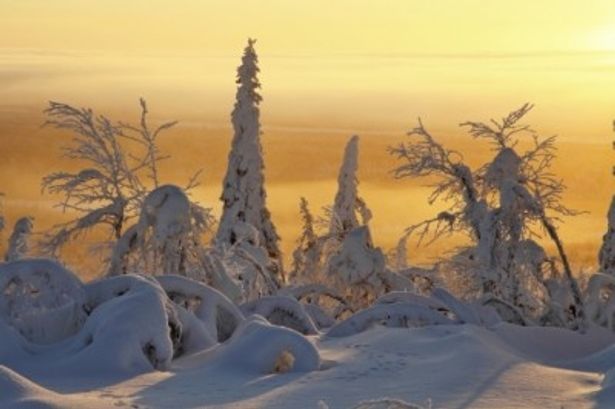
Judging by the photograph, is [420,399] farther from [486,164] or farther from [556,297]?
[486,164]

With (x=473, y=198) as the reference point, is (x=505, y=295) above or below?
below

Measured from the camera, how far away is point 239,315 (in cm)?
1420

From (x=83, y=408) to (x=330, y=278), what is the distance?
13944mm

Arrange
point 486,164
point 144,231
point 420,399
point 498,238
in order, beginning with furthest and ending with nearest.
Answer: point 486,164
point 498,238
point 144,231
point 420,399

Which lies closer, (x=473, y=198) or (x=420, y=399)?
(x=420, y=399)

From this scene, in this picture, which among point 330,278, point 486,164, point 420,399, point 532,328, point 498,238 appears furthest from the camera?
point 330,278

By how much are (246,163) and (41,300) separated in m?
22.3

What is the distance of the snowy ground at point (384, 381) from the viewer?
9.86 metres

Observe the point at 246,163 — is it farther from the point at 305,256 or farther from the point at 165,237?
the point at 165,237

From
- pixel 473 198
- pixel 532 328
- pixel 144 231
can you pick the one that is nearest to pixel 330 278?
pixel 473 198

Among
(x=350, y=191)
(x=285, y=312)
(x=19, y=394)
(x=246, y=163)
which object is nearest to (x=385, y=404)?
(x=19, y=394)

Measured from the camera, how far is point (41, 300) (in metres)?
12.8

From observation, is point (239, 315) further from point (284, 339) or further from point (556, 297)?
point (556, 297)

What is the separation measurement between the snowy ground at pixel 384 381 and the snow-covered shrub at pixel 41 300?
128 centimetres
